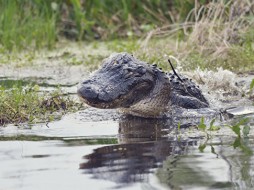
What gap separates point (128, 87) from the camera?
6.84m

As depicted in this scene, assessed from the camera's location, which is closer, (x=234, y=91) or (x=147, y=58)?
(x=234, y=91)

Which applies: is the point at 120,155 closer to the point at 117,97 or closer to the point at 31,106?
the point at 117,97

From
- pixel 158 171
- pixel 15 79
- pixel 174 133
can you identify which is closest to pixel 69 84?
pixel 15 79

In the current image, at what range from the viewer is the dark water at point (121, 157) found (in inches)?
167

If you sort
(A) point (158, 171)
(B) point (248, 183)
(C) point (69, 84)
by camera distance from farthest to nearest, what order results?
(C) point (69, 84) < (A) point (158, 171) < (B) point (248, 183)

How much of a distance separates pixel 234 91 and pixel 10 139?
3264 millimetres

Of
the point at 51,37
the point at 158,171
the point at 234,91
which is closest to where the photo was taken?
the point at 158,171

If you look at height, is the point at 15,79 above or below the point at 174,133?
above

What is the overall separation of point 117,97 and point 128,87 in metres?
0.19

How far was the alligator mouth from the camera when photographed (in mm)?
6445

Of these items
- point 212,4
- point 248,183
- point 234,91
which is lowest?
point 248,183

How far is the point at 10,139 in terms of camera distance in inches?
232

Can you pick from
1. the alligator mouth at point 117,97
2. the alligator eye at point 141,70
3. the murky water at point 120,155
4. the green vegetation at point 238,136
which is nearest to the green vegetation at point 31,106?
the murky water at point 120,155

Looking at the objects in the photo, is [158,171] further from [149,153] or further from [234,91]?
[234,91]
